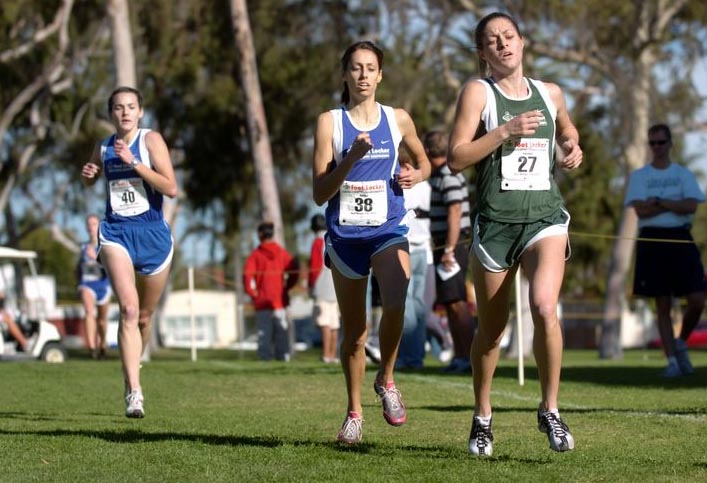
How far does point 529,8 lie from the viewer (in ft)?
111

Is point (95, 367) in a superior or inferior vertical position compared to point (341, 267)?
inferior

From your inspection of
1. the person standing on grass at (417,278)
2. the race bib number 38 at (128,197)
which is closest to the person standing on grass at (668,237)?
the person standing on grass at (417,278)

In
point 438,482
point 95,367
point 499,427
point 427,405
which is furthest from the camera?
point 95,367

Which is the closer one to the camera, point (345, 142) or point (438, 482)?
point (438, 482)

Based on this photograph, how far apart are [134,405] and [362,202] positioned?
Result: 7.39 feet

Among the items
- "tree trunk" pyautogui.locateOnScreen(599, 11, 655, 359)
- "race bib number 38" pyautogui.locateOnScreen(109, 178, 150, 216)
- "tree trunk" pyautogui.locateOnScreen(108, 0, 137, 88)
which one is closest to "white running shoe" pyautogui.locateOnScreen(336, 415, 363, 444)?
"race bib number 38" pyautogui.locateOnScreen(109, 178, 150, 216)

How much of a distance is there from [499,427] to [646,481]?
2.25 metres

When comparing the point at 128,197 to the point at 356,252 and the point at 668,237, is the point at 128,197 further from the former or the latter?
the point at 668,237

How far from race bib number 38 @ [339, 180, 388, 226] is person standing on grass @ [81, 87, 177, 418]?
6.83 ft

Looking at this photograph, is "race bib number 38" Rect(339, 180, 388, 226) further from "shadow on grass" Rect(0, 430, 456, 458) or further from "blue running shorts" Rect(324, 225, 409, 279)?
"shadow on grass" Rect(0, 430, 456, 458)

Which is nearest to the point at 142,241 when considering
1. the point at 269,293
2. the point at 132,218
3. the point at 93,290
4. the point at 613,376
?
the point at 132,218

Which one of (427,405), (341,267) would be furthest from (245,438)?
(427,405)

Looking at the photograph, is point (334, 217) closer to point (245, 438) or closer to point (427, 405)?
point (245, 438)

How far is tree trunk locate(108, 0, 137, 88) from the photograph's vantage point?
86.3 ft
